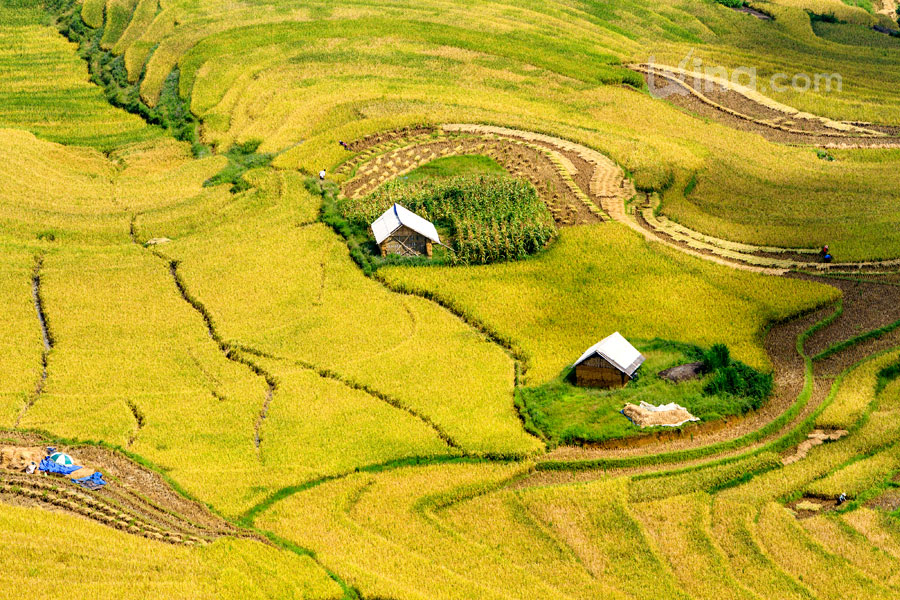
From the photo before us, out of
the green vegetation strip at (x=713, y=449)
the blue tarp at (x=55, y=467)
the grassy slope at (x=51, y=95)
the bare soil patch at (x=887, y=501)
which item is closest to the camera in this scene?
the bare soil patch at (x=887, y=501)

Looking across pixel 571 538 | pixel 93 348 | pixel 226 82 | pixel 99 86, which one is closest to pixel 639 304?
pixel 571 538

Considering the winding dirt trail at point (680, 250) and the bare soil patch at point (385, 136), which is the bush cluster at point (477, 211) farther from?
the bare soil patch at point (385, 136)

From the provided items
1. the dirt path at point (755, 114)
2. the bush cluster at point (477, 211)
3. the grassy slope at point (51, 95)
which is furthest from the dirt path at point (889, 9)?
the grassy slope at point (51, 95)

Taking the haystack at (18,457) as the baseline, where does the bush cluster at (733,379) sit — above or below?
above

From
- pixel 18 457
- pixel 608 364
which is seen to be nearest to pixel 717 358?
pixel 608 364

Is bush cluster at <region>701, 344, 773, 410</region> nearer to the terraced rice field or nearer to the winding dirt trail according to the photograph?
the winding dirt trail

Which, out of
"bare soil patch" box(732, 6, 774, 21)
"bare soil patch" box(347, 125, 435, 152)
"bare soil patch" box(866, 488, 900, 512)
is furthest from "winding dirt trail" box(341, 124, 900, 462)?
"bare soil patch" box(732, 6, 774, 21)

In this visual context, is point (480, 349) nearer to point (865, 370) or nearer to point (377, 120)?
point (865, 370)

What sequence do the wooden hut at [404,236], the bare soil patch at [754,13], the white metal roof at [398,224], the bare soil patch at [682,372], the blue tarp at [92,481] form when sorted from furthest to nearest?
the bare soil patch at [754,13]
the wooden hut at [404,236]
the white metal roof at [398,224]
the bare soil patch at [682,372]
the blue tarp at [92,481]
